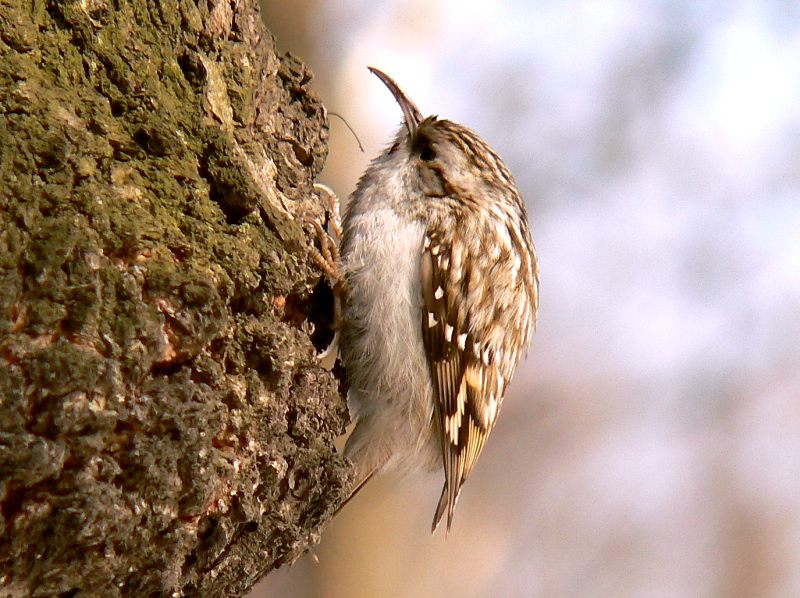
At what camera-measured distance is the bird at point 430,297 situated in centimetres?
207

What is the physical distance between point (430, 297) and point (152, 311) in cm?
100

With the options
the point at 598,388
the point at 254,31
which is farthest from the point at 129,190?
the point at 598,388

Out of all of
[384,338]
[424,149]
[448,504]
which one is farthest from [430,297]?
[448,504]

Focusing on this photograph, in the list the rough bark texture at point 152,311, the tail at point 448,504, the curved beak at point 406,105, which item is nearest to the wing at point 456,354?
the tail at point 448,504

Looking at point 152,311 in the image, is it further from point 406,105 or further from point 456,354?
point 406,105

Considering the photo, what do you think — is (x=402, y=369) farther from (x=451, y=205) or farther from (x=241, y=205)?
(x=241, y=205)

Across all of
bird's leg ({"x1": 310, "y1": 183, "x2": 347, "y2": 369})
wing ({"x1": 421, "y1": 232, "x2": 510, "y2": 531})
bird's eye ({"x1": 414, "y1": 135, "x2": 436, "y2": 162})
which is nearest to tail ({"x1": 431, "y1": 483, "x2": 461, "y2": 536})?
wing ({"x1": 421, "y1": 232, "x2": 510, "y2": 531})

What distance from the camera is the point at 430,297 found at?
2.13m

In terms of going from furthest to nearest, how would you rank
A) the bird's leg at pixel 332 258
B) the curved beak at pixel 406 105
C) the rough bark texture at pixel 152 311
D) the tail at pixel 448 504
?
the curved beak at pixel 406 105, the tail at pixel 448 504, the bird's leg at pixel 332 258, the rough bark texture at pixel 152 311

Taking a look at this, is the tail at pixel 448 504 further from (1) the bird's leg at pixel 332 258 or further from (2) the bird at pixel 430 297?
(1) the bird's leg at pixel 332 258

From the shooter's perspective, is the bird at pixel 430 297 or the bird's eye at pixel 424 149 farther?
the bird's eye at pixel 424 149

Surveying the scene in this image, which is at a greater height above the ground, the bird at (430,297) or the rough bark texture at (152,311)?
the bird at (430,297)

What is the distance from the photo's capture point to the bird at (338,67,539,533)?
207cm

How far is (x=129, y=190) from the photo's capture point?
126 centimetres
